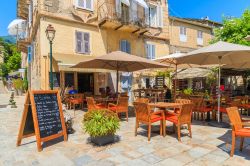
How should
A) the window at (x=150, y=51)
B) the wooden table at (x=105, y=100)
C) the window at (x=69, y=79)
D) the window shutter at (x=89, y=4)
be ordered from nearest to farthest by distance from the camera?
the wooden table at (x=105, y=100) → the window at (x=69, y=79) → the window shutter at (x=89, y=4) → the window at (x=150, y=51)

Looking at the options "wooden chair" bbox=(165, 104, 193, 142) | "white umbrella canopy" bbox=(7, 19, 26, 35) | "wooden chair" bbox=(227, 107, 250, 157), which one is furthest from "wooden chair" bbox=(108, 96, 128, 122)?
"white umbrella canopy" bbox=(7, 19, 26, 35)

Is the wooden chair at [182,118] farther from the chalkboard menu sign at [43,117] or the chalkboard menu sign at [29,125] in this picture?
the chalkboard menu sign at [29,125]

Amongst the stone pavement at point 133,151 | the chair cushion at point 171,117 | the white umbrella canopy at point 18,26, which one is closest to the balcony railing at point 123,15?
the chair cushion at point 171,117

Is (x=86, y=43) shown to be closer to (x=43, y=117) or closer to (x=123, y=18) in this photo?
(x=123, y=18)

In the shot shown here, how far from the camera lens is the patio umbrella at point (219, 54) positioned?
21.1 feet

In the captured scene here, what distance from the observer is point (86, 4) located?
1543 centimetres

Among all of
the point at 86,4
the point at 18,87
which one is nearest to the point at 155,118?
the point at 86,4

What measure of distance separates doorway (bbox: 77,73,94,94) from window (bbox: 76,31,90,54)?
1743 mm

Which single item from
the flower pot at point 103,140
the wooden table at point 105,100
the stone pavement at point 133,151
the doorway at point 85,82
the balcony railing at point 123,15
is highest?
the balcony railing at point 123,15

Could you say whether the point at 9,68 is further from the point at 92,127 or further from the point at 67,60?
the point at 92,127

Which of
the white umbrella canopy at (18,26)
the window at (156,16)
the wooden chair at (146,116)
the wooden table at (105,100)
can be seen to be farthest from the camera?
the white umbrella canopy at (18,26)

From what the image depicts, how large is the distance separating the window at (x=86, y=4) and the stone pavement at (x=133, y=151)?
11218 mm

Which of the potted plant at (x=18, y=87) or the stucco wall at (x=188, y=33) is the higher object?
the stucco wall at (x=188, y=33)

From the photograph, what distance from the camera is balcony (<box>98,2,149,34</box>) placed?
1595 cm
